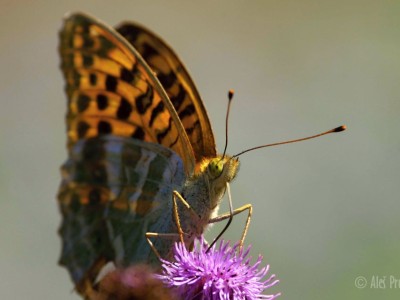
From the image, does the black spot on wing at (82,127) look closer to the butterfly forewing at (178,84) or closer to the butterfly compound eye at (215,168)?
the butterfly forewing at (178,84)

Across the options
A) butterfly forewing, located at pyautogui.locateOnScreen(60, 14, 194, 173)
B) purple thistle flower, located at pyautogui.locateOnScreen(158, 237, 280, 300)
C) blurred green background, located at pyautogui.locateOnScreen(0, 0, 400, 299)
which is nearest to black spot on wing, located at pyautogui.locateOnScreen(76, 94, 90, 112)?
butterfly forewing, located at pyautogui.locateOnScreen(60, 14, 194, 173)

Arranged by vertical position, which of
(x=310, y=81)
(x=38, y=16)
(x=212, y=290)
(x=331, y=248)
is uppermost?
(x=38, y=16)

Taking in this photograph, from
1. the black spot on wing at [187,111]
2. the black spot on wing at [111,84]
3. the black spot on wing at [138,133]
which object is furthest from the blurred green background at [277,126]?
the black spot on wing at [111,84]

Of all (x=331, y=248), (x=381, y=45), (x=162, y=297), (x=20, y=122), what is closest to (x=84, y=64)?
(x=162, y=297)

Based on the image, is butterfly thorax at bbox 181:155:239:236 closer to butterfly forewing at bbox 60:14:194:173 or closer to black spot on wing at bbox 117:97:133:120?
butterfly forewing at bbox 60:14:194:173

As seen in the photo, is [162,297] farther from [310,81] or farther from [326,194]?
[310,81]

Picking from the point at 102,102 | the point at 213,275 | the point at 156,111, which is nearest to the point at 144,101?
the point at 156,111

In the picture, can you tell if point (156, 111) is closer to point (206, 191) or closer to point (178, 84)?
point (178, 84)
